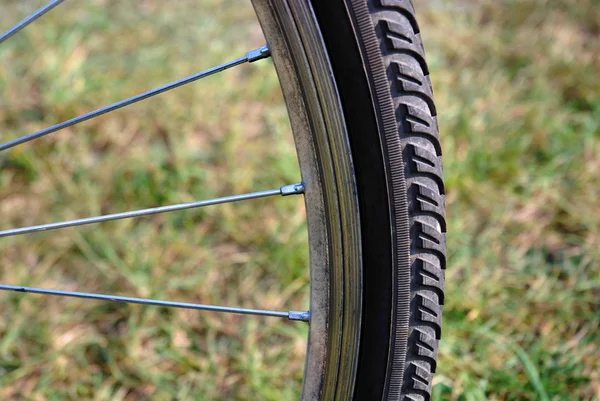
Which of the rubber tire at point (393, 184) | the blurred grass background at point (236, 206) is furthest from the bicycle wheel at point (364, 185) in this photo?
the blurred grass background at point (236, 206)

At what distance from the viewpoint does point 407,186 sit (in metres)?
0.56

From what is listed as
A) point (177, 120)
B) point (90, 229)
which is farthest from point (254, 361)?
point (177, 120)

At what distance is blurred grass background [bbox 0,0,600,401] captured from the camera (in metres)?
1.02

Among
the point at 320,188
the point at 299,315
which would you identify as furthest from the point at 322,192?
the point at 299,315

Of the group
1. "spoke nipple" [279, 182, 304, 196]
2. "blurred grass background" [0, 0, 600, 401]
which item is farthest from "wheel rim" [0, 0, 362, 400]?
"blurred grass background" [0, 0, 600, 401]

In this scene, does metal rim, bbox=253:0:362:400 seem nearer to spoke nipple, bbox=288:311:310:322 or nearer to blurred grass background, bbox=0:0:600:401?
spoke nipple, bbox=288:311:310:322

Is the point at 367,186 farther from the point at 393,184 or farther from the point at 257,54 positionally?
the point at 257,54

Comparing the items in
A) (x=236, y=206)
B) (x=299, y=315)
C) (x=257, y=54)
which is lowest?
(x=299, y=315)

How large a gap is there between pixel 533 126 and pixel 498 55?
1.20 feet

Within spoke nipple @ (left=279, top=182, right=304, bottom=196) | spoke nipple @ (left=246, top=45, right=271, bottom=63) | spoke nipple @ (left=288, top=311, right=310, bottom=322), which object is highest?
spoke nipple @ (left=246, top=45, right=271, bottom=63)

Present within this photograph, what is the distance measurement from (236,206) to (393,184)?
2.74ft

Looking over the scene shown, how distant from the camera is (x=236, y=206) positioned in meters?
1.36

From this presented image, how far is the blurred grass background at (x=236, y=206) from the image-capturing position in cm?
102

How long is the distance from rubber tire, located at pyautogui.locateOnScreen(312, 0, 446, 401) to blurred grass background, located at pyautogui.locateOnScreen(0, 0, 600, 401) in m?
0.38
